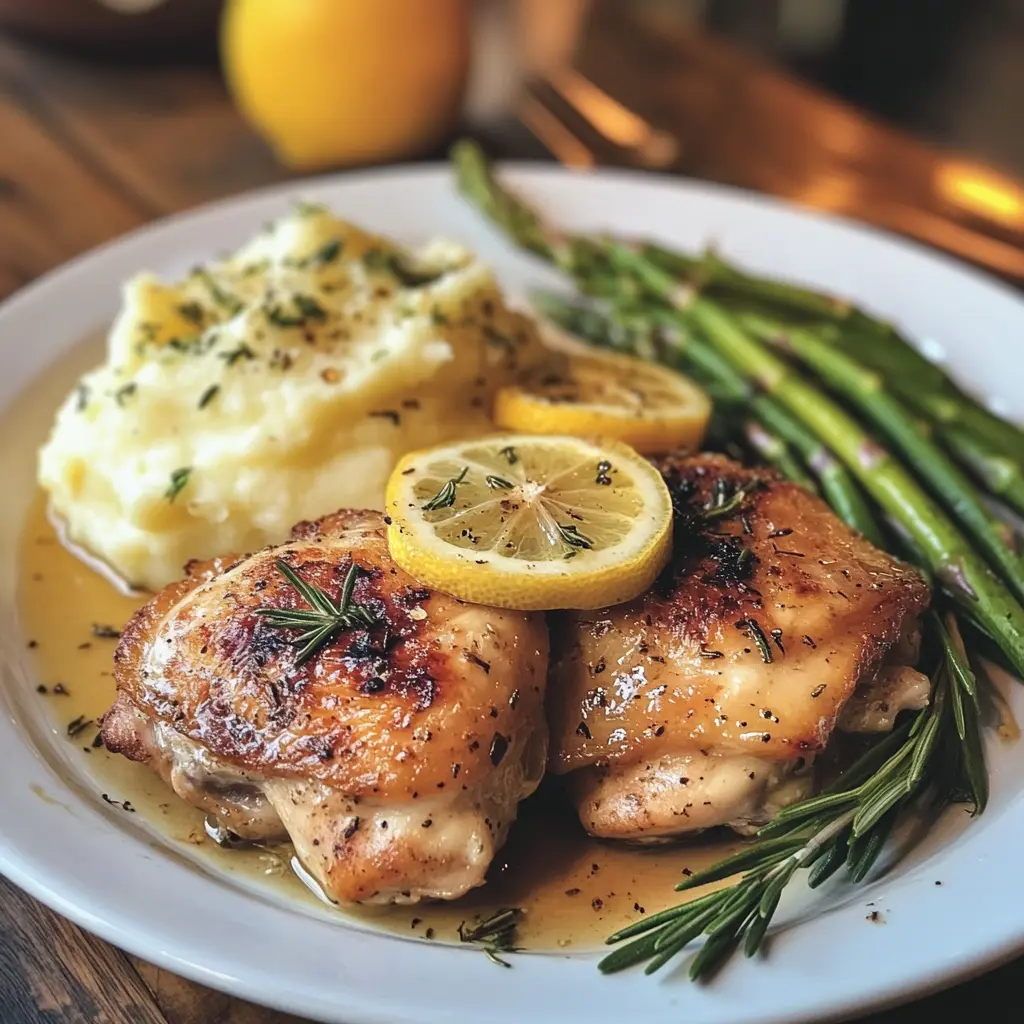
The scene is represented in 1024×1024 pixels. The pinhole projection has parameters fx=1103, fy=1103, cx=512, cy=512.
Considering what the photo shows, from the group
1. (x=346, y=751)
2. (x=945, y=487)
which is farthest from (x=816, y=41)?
(x=346, y=751)

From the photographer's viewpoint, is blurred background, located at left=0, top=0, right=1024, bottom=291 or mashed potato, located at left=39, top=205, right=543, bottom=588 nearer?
mashed potato, located at left=39, top=205, right=543, bottom=588

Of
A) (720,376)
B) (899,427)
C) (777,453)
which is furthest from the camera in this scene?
(720,376)

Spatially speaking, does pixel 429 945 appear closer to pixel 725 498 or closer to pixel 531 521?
pixel 531 521

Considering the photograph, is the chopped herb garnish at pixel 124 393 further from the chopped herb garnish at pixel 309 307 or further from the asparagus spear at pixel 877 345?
the asparagus spear at pixel 877 345

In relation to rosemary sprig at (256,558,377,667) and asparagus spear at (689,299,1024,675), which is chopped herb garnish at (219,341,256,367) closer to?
rosemary sprig at (256,558,377,667)

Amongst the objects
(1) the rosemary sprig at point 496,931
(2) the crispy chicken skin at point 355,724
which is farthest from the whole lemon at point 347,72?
(1) the rosemary sprig at point 496,931

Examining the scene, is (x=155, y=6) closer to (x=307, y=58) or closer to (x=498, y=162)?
(x=307, y=58)

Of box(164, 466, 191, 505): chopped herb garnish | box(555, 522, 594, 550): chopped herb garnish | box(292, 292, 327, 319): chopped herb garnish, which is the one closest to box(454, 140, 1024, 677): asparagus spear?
box(555, 522, 594, 550): chopped herb garnish

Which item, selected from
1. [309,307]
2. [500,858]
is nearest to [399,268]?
[309,307]
